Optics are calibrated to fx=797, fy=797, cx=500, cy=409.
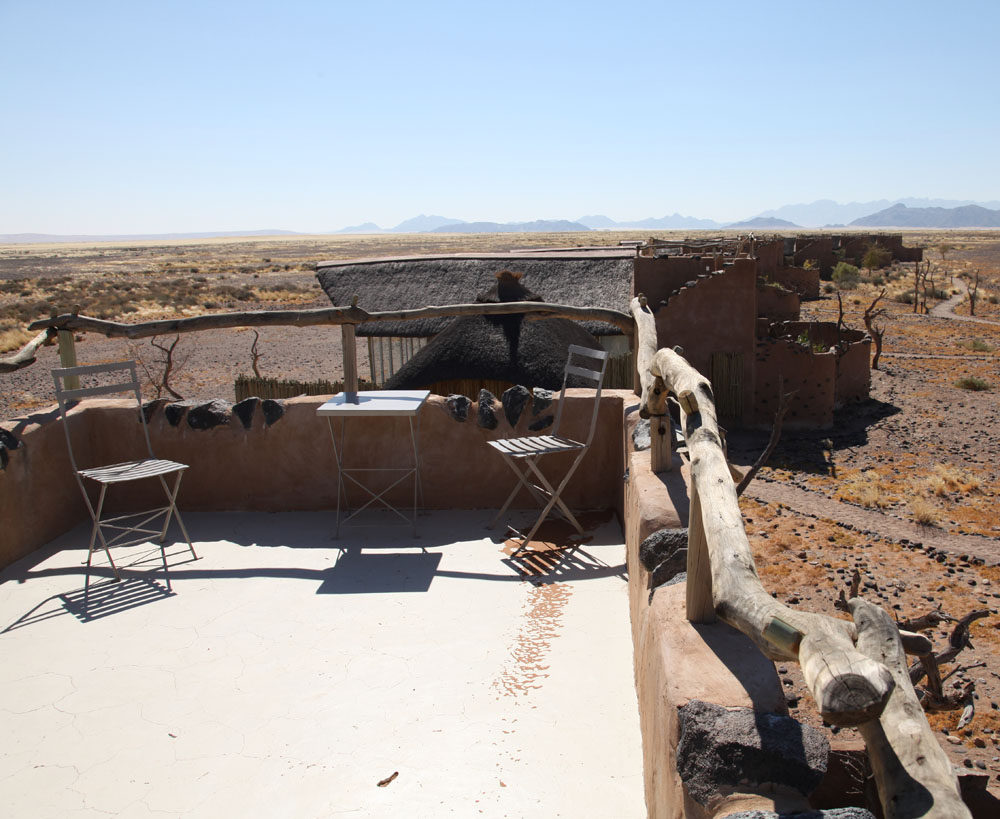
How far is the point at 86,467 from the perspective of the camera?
5645 mm

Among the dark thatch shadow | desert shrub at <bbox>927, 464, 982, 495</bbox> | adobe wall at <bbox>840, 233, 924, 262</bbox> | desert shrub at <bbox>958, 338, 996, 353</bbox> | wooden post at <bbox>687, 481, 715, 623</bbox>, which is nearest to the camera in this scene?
wooden post at <bbox>687, 481, 715, 623</bbox>

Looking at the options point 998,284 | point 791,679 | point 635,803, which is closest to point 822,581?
point 791,679

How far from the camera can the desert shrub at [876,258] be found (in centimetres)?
3625

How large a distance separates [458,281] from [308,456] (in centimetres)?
684

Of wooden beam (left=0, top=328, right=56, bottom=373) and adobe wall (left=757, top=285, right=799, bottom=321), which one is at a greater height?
wooden beam (left=0, top=328, right=56, bottom=373)

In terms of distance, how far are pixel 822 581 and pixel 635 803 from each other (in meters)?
4.32

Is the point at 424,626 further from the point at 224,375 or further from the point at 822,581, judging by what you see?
the point at 224,375

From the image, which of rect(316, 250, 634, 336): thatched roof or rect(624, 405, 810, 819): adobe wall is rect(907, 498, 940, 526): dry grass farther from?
rect(624, 405, 810, 819): adobe wall

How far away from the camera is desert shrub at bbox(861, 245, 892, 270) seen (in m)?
36.2

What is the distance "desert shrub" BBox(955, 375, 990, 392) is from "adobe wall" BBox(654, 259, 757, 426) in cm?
510

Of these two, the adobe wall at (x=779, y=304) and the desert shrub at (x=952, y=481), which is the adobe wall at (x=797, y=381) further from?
the adobe wall at (x=779, y=304)

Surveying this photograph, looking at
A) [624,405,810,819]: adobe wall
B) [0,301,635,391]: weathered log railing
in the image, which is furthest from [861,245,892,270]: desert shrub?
[624,405,810,819]: adobe wall

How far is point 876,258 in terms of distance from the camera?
36250 millimetres

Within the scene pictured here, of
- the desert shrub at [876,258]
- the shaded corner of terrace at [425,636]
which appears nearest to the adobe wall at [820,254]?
the desert shrub at [876,258]
